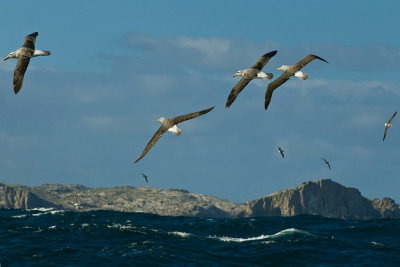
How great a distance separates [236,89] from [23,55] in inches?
456

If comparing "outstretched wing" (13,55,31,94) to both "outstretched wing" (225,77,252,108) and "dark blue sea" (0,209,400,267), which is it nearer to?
"outstretched wing" (225,77,252,108)

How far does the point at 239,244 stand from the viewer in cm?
6019

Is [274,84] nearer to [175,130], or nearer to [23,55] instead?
[175,130]

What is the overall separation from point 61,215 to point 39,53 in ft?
129

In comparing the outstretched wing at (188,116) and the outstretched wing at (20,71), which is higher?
the outstretched wing at (20,71)

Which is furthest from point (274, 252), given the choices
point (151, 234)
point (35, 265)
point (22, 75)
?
point (22, 75)

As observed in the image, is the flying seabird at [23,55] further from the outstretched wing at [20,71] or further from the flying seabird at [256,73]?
the flying seabird at [256,73]

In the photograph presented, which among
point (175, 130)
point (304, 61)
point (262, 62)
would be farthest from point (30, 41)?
point (304, 61)

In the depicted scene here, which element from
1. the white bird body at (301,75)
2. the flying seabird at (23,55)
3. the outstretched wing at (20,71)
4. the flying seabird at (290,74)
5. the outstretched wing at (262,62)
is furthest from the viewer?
the white bird body at (301,75)

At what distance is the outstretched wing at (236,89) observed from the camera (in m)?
41.5

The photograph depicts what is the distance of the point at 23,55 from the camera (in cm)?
3928

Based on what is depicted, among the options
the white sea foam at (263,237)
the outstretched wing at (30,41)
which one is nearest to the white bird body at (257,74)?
the outstretched wing at (30,41)

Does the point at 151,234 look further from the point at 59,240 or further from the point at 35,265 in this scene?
the point at 35,265

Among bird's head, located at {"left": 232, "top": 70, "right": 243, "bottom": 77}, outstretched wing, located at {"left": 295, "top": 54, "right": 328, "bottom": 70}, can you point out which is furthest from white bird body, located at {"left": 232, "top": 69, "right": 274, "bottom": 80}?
outstretched wing, located at {"left": 295, "top": 54, "right": 328, "bottom": 70}
